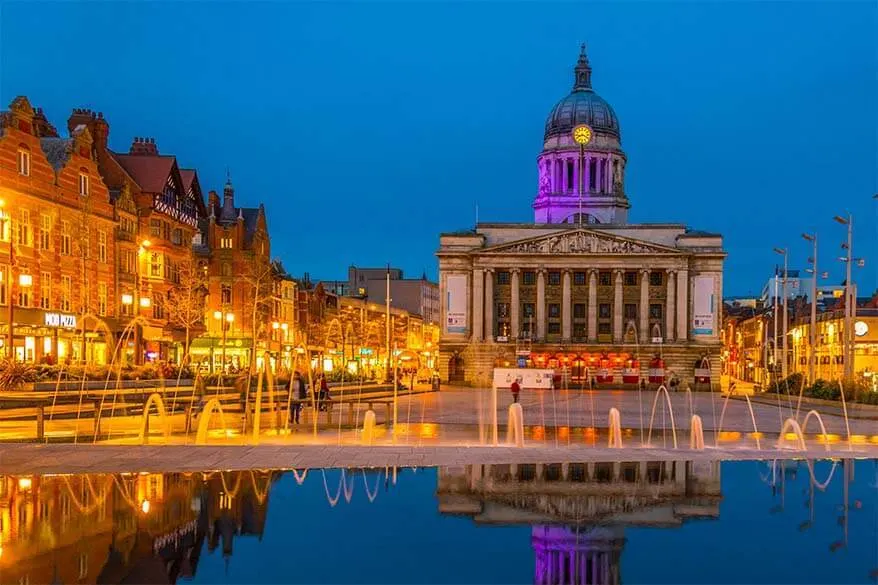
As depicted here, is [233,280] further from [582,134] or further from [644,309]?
[582,134]

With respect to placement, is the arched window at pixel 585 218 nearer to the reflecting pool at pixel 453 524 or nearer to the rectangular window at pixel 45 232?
the rectangular window at pixel 45 232

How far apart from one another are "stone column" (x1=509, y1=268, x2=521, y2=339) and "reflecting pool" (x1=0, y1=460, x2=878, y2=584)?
358 feet

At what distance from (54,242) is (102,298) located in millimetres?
7898

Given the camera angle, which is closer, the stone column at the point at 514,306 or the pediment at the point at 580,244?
the pediment at the point at 580,244

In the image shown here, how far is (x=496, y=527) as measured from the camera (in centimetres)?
1264

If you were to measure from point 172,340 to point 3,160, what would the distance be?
28.3 metres

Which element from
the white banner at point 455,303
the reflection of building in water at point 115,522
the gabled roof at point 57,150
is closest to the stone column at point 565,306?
the white banner at point 455,303

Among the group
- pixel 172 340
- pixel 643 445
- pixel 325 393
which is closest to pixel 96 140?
pixel 172 340

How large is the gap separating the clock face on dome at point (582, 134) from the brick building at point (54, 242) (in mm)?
100413

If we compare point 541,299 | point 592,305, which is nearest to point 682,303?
point 592,305

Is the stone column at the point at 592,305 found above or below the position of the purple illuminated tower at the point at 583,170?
below

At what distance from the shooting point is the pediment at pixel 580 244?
126 metres

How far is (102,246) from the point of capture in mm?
66375

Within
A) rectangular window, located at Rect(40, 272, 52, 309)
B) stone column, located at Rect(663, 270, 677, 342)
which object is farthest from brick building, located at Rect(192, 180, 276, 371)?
stone column, located at Rect(663, 270, 677, 342)
